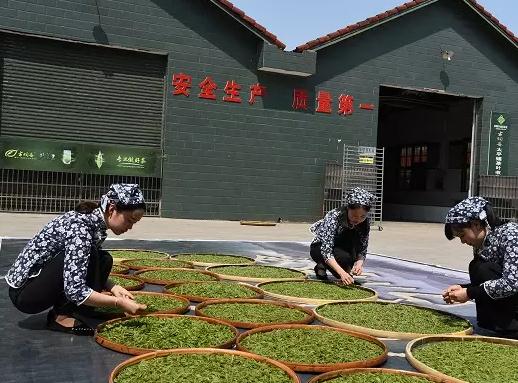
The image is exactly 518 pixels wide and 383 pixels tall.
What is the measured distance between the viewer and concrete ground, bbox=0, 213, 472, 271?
268 inches

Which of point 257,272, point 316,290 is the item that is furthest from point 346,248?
point 257,272

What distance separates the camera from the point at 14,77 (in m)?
9.78

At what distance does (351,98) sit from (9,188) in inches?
273

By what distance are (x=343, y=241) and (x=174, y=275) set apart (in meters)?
1.30

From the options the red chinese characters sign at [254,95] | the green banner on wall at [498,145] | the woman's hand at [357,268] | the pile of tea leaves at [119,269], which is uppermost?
the red chinese characters sign at [254,95]

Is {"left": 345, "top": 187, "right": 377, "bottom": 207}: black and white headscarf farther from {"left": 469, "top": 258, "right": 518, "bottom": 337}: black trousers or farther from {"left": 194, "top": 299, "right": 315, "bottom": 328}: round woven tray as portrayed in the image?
{"left": 469, "top": 258, "right": 518, "bottom": 337}: black trousers

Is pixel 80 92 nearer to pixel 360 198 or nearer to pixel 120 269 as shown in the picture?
pixel 120 269

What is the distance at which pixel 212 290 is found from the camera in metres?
3.69

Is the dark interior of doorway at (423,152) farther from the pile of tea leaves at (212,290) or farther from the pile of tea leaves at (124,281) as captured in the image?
the pile of tea leaves at (124,281)

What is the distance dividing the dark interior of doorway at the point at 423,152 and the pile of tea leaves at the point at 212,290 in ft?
38.2

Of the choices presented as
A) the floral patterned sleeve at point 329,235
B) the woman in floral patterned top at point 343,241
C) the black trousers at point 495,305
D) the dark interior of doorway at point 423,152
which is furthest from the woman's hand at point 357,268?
the dark interior of doorway at point 423,152

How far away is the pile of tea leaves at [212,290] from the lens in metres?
3.58

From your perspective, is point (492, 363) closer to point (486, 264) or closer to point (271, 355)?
point (486, 264)

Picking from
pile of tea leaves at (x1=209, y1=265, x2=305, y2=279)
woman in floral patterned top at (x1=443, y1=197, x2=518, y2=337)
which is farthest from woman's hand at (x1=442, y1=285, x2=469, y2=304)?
pile of tea leaves at (x1=209, y1=265, x2=305, y2=279)
